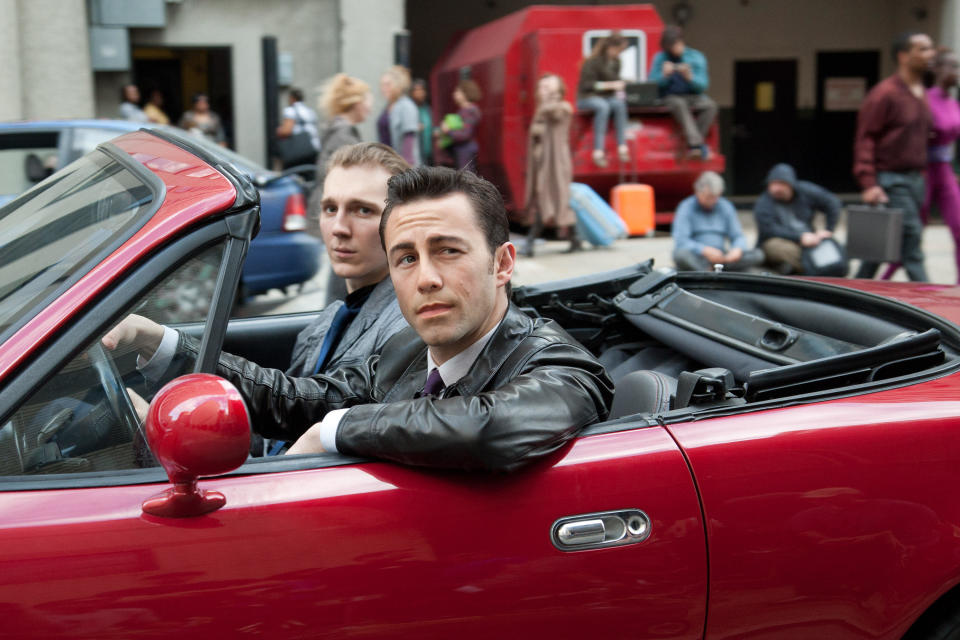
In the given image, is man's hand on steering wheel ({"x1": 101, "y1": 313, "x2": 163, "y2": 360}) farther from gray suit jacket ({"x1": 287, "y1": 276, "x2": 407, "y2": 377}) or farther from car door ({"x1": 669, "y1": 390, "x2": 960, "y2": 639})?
car door ({"x1": 669, "y1": 390, "x2": 960, "y2": 639})

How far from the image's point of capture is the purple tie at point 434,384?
2215 millimetres

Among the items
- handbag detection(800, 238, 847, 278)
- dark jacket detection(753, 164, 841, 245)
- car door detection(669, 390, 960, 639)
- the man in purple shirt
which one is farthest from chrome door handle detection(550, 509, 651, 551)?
dark jacket detection(753, 164, 841, 245)

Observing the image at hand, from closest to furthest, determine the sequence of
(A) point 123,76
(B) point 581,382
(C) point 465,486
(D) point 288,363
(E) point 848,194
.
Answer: (C) point 465,486 → (B) point 581,382 → (D) point 288,363 → (A) point 123,76 → (E) point 848,194

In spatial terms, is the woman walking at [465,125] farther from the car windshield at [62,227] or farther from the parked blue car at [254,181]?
the car windshield at [62,227]

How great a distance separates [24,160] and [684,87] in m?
8.15

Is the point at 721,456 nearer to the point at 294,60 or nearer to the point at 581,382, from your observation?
the point at 581,382

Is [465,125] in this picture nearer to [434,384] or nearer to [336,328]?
[336,328]

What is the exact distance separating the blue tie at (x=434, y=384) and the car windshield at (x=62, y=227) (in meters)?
0.67

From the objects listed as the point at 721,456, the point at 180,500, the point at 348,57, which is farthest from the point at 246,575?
the point at 348,57

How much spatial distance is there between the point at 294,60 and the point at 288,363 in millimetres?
12650

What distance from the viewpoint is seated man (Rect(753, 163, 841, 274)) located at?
7.46 m

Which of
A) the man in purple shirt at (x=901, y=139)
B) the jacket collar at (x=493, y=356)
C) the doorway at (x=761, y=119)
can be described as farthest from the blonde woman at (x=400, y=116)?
the doorway at (x=761, y=119)

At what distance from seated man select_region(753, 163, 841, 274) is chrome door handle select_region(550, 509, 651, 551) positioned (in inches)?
232

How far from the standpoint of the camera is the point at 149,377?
77.7 inches
